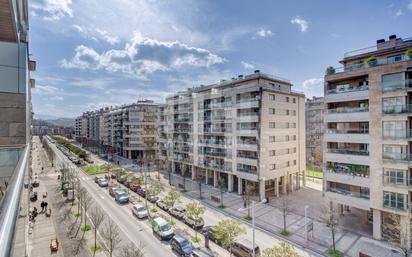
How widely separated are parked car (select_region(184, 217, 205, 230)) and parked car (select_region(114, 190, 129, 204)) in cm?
1175

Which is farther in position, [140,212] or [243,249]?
[140,212]

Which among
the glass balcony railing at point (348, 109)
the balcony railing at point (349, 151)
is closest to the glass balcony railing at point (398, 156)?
the balcony railing at point (349, 151)

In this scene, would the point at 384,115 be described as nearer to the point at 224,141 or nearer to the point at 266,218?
the point at 266,218

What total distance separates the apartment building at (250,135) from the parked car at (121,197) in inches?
585

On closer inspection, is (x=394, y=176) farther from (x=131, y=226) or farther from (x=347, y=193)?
(x=131, y=226)

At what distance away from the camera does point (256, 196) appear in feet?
117

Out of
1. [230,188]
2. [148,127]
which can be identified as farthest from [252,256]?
[148,127]

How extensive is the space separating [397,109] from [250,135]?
17750 millimetres

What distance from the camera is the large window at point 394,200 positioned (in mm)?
21266

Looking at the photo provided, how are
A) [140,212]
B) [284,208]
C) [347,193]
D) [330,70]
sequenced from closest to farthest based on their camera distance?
1. [284,208]
2. [347,193]
3. [330,70]
4. [140,212]

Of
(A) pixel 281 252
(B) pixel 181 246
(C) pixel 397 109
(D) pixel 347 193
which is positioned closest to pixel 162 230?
(B) pixel 181 246

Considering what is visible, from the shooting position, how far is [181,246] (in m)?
20.7

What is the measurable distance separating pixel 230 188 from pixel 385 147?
75.6 feet

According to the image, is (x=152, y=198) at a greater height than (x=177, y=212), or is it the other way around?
(x=152, y=198)
